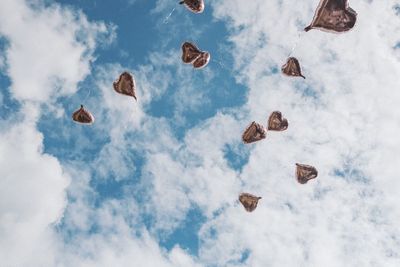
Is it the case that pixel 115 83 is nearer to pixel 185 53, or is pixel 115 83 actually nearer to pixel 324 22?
pixel 185 53

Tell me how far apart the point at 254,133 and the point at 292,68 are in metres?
3.09

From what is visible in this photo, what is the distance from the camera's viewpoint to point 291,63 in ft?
57.6

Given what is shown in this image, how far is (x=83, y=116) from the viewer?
62.7ft

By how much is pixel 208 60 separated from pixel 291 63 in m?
3.32

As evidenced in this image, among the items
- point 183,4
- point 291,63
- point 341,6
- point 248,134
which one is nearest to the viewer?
point 341,6

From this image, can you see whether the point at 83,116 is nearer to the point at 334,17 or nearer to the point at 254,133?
the point at 254,133

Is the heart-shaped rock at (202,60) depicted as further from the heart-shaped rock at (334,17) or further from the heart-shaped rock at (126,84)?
the heart-shaped rock at (334,17)

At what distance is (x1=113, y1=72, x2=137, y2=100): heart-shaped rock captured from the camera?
1824cm

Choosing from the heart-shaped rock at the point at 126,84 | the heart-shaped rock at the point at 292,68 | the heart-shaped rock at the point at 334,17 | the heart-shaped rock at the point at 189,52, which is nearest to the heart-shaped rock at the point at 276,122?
the heart-shaped rock at the point at 292,68

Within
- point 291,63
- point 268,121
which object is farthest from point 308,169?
point 291,63

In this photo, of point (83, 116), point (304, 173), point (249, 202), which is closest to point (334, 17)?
point (304, 173)

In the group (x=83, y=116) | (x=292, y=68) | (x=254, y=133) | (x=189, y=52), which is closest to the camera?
(x=292, y=68)

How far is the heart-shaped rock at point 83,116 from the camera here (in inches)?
749

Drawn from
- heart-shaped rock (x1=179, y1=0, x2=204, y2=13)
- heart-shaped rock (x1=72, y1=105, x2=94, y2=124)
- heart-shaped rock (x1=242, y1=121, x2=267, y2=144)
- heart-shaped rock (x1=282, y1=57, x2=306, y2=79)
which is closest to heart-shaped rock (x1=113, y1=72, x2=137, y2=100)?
heart-shaped rock (x1=72, y1=105, x2=94, y2=124)
